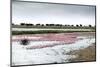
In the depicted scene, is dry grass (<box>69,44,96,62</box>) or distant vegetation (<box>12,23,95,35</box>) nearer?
distant vegetation (<box>12,23,95,35</box>)

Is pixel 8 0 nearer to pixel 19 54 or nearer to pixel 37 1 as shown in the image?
pixel 37 1

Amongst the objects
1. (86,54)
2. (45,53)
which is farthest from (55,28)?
(86,54)

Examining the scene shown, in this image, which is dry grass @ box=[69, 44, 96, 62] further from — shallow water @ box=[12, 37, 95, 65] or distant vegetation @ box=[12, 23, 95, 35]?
distant vegetation @ box=[12, 23, 95, 35]

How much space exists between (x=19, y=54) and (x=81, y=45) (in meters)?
0.92

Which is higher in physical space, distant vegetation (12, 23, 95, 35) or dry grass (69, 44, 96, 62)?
distant vegetation (12, 23, 95, 35)

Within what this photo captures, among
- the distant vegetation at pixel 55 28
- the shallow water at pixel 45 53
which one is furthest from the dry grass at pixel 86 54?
the distant vegetation at pixel 55 28

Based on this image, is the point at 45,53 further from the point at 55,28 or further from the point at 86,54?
the point at 86,54

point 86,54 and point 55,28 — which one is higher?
point 55,28

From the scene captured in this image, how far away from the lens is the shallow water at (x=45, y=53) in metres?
2.58

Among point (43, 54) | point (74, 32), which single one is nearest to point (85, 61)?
point (74, 32)

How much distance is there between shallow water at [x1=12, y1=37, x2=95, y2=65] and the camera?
258 centimetres

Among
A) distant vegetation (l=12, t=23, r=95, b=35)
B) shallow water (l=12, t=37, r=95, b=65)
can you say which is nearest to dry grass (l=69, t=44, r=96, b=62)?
shallow water (l=12, t=37, r=95, b=65)

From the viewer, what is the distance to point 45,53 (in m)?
2.71

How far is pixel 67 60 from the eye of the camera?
9.27ft
